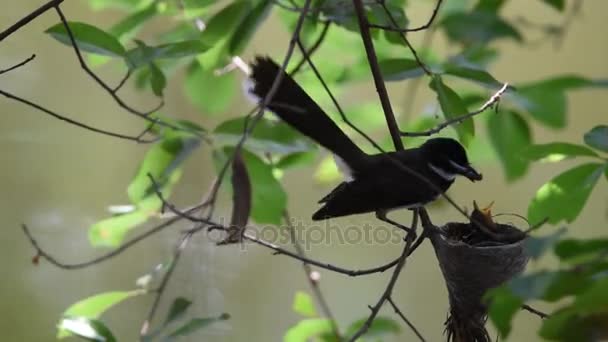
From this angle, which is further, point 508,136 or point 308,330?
point 308,330

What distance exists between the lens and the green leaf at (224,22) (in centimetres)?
78

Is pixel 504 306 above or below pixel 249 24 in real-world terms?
below

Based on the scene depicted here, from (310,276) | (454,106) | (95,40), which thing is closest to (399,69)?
(454,106)

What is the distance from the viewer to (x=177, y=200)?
143 centimetres

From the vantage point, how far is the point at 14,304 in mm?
1229

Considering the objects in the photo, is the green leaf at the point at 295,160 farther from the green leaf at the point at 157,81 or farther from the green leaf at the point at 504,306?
the green leaf at the point at 504,306

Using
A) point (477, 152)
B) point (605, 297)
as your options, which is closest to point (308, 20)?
point (477, 152)

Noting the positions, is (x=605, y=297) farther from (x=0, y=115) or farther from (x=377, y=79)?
(x=0, y=115)

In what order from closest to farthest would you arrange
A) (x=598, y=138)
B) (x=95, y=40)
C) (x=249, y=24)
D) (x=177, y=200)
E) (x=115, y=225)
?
(x=598, y=138)
(x=95, y=40)
(x=249, y=24)
(x=115, y=225)
(x=177, y=200)

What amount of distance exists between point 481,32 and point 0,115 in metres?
0.81

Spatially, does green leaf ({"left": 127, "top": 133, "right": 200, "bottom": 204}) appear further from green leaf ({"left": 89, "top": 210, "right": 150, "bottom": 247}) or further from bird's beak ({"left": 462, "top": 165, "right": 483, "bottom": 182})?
bird's beak ({"left": 462, "top": 165, "right": 483, "bottom": 182})

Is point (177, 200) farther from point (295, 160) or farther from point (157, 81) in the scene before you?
→ point (157, 81)

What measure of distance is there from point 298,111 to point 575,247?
279 millimetres

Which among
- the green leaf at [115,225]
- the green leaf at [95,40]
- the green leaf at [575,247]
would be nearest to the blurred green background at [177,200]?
the green leaf at [115,225]
